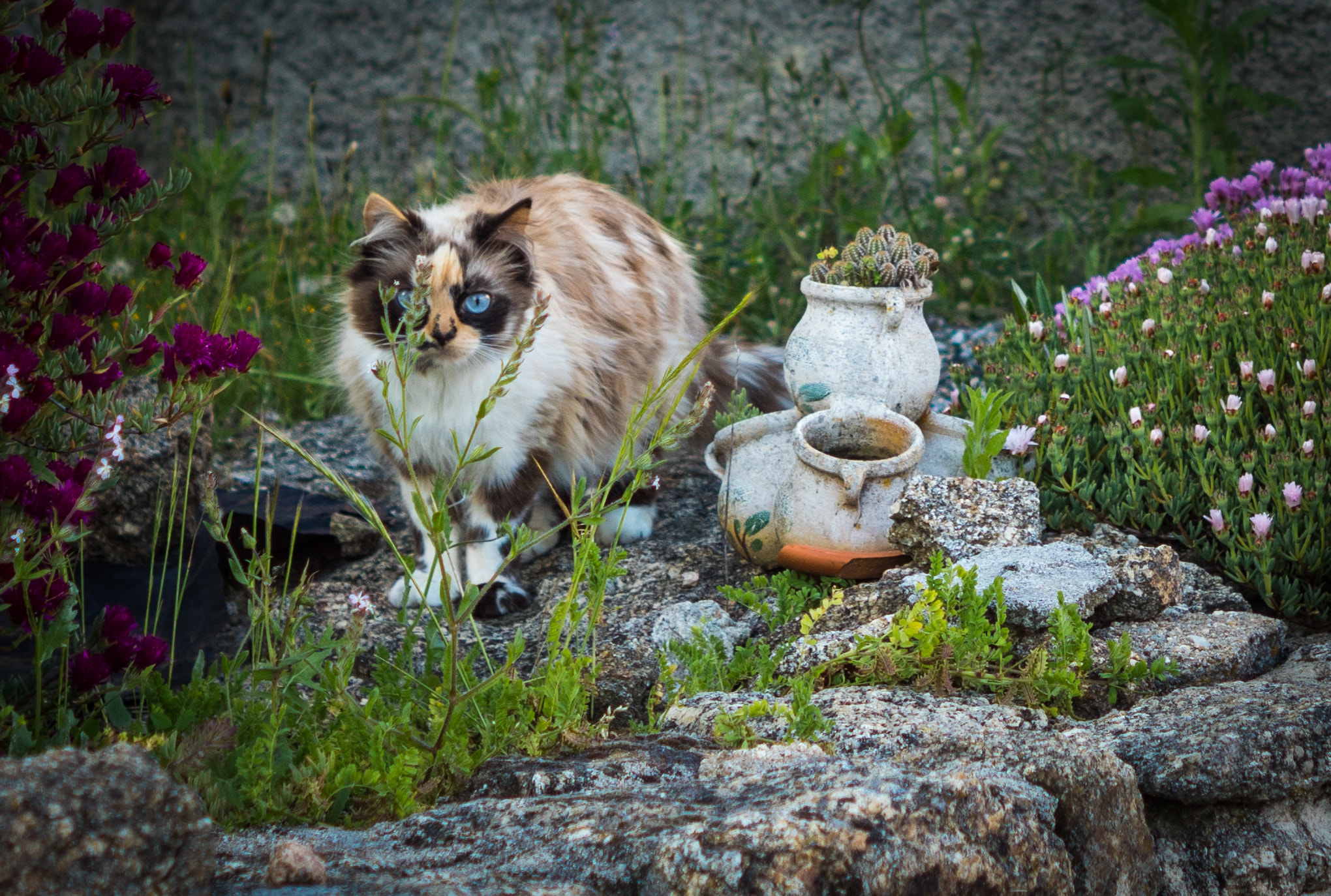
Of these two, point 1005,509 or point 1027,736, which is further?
point 1005,509

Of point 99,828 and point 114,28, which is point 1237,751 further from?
point 114,28

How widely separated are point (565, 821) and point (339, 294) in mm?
2299

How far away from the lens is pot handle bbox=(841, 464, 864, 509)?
2.83 metres

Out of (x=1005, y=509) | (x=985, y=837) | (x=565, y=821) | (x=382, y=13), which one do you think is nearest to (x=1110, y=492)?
(x=1005, y=509)

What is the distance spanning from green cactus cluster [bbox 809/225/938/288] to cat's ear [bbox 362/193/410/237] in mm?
1223

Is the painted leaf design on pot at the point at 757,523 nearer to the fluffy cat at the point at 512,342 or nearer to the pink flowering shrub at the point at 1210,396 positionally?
the fluffy cat at the point at 512,342

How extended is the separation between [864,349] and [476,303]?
109 centimetres

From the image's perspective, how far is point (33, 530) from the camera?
1.91 m

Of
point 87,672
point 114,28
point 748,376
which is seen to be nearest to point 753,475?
point 748,376

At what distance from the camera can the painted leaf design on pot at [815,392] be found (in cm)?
311

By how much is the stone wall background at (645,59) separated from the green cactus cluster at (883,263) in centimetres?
314

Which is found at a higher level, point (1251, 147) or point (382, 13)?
point (382, 13)

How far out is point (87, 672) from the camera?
6.72 feet

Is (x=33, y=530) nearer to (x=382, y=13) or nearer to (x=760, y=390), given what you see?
(x=760, y=390)
